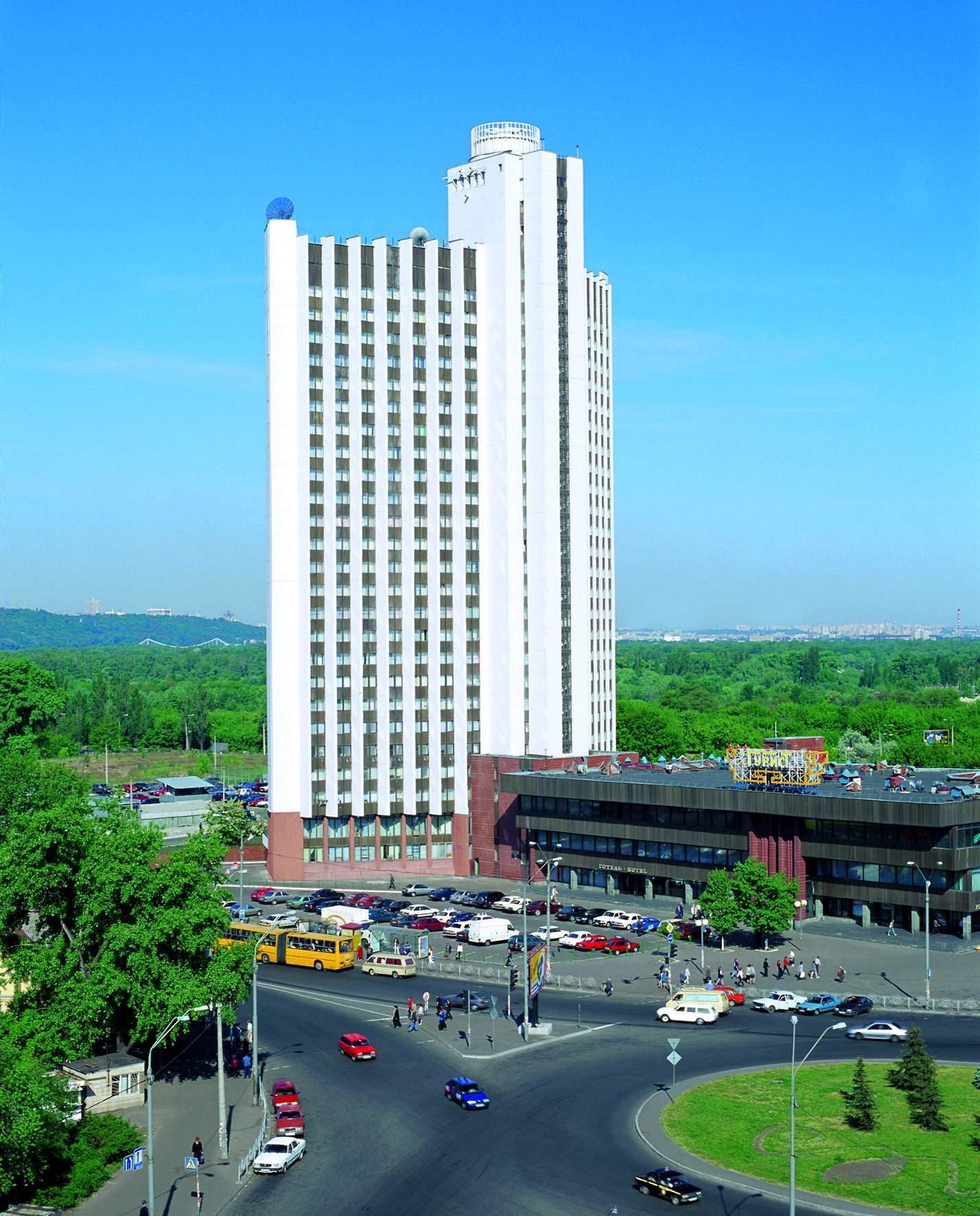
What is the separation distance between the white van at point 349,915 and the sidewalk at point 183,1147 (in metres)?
42.7

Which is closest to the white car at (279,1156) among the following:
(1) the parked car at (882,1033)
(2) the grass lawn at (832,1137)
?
(2) the grass lawn at (832,1137)

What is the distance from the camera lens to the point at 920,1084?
78625mm

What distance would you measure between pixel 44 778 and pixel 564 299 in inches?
3095

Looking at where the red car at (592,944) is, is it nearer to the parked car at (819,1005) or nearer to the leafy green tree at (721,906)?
the leafy green tree at (721,906)

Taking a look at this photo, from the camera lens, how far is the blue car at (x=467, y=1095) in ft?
260

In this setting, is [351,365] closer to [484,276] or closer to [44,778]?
[484,276]

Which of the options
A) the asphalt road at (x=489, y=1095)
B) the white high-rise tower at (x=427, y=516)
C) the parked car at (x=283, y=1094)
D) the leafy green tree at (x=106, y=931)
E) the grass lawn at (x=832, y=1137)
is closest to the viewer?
the asphalt road at (x=489, y=1095)

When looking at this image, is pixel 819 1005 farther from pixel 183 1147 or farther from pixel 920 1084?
pixel 183 1147

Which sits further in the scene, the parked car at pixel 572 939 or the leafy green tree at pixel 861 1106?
the parked car at pixel 572 939

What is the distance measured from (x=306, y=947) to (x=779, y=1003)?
38.8 metres

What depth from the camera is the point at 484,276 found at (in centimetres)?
17150

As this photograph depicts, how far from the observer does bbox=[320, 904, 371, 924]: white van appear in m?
131

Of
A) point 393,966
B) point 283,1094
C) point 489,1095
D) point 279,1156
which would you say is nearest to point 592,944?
point 393,966

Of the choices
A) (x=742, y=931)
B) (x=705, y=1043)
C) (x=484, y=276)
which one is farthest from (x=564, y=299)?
(x=705, y=1043)
